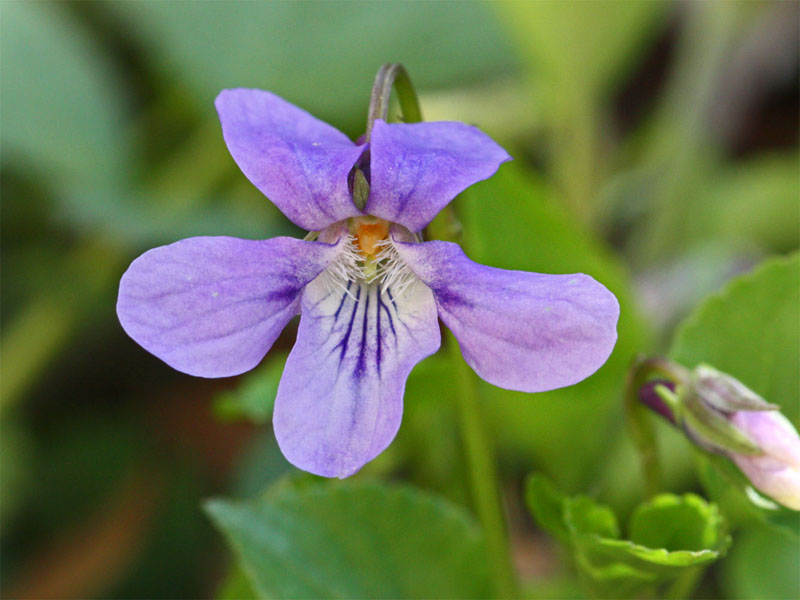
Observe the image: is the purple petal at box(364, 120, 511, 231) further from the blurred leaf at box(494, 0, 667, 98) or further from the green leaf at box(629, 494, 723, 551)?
the blurred leaf at box(494, 0, 667, 98)

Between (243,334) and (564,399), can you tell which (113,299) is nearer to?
(564,399)

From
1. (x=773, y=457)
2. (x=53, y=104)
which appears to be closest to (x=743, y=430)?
(x=773, y=457)

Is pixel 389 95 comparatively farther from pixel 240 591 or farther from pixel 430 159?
pixel 240 591

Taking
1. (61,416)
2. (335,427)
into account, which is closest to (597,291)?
(335,427)

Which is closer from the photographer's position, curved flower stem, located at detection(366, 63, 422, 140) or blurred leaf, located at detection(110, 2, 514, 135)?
curved flower stem, located at detection(366, 63, 422, 140)

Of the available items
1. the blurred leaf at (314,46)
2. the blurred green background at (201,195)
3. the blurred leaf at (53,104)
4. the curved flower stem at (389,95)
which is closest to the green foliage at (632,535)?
the curved flower stem at (389,95)

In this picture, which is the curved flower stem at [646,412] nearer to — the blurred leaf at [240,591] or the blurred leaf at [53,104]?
the blurred leaf at [240,591]

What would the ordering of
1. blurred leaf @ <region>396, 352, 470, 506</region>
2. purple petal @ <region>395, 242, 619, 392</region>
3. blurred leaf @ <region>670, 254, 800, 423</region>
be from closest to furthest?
purple petal @ <region>395, 242, 619, 392</region> < blurred leaf @ <region>670, 254, 800, 423</region> < blurred leaf @ <region>396, 352, 470, 506</region>

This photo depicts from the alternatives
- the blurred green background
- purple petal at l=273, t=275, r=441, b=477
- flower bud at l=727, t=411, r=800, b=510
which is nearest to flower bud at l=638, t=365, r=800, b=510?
flower bud at l=727, t=411, r=800, b=510

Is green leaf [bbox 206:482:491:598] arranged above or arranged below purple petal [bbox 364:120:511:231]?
below
